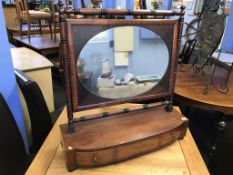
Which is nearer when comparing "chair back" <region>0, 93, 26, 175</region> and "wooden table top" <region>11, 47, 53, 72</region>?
"chair back" <region>0, 93, 26, 175</region>

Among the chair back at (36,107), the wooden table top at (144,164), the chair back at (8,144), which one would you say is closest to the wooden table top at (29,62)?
the chair back at (36,107)

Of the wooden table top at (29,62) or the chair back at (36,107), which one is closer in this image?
the chair back at (36,107)

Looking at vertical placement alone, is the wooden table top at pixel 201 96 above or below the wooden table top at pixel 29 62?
below

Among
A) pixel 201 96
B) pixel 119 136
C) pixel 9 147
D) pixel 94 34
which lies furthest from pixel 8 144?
pixel 201 96

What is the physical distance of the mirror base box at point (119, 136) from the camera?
656mm

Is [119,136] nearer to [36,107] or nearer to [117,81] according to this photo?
[117,81]

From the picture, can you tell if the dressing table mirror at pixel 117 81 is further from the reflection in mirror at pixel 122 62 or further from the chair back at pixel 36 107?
the chair back at pixel 36 107

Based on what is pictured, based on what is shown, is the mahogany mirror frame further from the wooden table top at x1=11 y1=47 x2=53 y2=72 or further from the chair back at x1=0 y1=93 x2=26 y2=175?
the wooden table top at x1=11 y1=47 x2=53 y2=72

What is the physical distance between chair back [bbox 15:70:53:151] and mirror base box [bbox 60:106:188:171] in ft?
0.78

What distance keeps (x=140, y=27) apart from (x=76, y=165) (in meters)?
0.53

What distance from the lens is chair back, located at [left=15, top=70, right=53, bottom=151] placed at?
2.90 ft

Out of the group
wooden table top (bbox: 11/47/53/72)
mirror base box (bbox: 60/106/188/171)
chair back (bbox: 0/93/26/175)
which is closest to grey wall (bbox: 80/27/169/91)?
mirror base box (bbox: 60/106/188/171)

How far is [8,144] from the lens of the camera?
84 centimetres

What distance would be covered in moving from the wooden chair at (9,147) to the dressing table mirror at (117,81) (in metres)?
0.28
